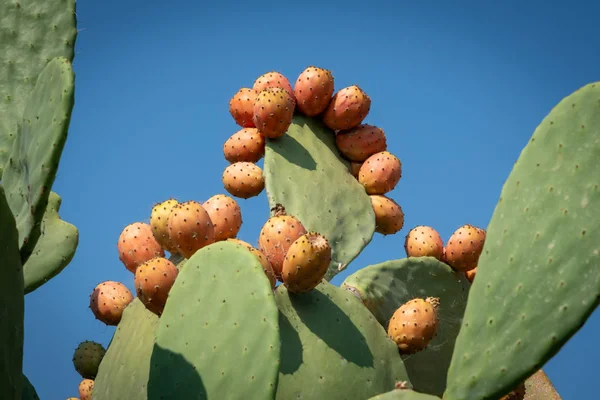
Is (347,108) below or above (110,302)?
above

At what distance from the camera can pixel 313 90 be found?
3.00 metres

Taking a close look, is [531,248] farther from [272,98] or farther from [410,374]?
[272,98]

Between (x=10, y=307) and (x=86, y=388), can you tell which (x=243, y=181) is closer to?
(x=86, y=388)

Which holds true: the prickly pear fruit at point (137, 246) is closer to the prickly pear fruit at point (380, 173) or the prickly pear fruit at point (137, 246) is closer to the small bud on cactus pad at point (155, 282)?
the small bud on cactus pad at point (155, 282)

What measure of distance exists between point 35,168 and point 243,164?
1161mm

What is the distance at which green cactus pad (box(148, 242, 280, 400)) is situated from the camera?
1.73 meters

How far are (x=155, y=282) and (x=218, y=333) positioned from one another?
1.22 feet

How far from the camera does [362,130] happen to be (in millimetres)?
3090

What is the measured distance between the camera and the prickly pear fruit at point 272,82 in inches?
120

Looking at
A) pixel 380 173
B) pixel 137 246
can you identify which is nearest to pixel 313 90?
pixel 380 173

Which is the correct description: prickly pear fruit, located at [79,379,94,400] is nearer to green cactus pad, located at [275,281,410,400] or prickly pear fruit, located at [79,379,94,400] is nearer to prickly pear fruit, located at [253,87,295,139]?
green cactus pad, located at [275,281,410,400]

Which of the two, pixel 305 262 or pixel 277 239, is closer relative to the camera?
pixel 305 262

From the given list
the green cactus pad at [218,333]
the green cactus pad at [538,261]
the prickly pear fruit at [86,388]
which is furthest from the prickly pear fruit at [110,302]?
the green cactus pad at [538,261]

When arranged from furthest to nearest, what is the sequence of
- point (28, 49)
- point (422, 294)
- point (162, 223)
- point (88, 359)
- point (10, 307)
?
point (422, 294) < point (88, 359) < point (162, 223) < point (28, 49) < point (10, 307)
